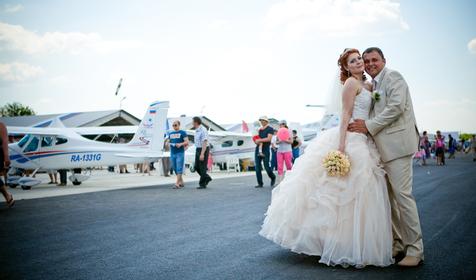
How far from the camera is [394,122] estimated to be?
4.21m

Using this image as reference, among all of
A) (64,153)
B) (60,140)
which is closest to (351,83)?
(64,153)

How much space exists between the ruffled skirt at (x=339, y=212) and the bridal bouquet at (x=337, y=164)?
8 cm

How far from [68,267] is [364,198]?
305cm

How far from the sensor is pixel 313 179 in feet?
13.7

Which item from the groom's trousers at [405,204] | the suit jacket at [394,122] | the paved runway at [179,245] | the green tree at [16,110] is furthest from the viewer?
the green tree at [16,110]

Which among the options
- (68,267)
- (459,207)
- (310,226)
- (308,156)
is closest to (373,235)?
(310,226)

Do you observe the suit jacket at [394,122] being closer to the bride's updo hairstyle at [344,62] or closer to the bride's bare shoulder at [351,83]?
Result: the bride's bare shoulder at [351,83]

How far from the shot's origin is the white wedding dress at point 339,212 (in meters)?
3.81

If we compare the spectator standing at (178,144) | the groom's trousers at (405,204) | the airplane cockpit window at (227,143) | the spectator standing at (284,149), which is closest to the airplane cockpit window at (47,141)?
the spectator standing at (178,144)

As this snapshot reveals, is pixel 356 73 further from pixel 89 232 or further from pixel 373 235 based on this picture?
pixel 89 232

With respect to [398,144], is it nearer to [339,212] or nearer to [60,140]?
[339,212]

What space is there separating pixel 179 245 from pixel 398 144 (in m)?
2.82

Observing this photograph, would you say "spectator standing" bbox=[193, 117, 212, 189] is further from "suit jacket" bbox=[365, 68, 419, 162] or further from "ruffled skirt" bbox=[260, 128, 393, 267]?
"suit jacket" bbox=[365, 68, 419, 162]

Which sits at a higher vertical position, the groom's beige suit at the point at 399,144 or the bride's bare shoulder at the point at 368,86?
the bride's bare shoulder at the point at 368,86
